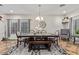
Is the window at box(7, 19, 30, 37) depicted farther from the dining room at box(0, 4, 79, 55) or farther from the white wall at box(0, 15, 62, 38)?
the white wall at box(0, 15, 62, 38)

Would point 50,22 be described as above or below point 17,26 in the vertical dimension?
above

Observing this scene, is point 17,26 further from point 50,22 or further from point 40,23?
point 50,22

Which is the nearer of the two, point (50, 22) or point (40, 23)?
point (50, 22)

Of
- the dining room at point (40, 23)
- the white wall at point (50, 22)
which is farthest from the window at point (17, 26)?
the white wall at point (50, 22)

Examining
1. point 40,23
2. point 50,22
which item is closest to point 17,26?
point 40,23

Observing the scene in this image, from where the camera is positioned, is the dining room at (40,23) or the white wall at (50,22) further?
the white wall at (50,22)

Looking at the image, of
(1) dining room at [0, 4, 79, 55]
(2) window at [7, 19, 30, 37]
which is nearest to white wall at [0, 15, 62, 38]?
(1) dining room at [0, 4, 79, 55]

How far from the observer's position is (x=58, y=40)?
4.48 meters

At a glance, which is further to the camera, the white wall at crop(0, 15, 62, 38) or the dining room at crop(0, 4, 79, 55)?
the white wall at crop(0, 15, 62, 38)

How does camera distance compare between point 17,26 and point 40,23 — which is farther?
point 40,23

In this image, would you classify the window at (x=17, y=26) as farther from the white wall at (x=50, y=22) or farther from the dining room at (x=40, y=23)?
the white wall at (x=50, y=22)

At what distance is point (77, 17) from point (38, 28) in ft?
4.25
